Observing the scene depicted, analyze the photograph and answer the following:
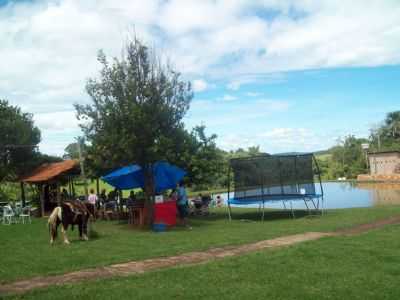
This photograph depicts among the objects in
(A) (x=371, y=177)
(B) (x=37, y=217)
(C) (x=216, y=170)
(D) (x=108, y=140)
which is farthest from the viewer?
(A) (x=371, y=177)

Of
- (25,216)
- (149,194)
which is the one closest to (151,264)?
(149,194)

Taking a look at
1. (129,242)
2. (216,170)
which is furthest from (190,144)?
(129,242)

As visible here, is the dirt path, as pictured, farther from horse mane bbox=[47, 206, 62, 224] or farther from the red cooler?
the red cooler

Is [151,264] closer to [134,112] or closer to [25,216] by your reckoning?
[134,112]

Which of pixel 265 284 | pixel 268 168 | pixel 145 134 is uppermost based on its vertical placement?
pixel 145 134

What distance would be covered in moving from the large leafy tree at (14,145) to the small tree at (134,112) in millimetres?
12311

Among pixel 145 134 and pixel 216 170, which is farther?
pixel 216 170

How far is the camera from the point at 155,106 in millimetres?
16688

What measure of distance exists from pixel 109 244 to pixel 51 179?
12586 mm

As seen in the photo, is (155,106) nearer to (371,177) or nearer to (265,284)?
(265,284)

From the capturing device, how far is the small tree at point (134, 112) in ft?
53.2

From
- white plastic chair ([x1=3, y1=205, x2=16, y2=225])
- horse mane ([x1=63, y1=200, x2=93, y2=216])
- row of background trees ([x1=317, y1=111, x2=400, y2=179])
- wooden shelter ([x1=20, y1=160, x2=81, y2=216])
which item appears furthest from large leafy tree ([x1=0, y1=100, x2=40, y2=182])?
row of background trees ([x1=317, y1=111, x2=400, y2=179])

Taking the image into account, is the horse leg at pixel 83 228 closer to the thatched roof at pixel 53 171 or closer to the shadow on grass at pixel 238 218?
the shadow on grass at pixel 238 218

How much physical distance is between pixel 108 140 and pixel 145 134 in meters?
1.25
